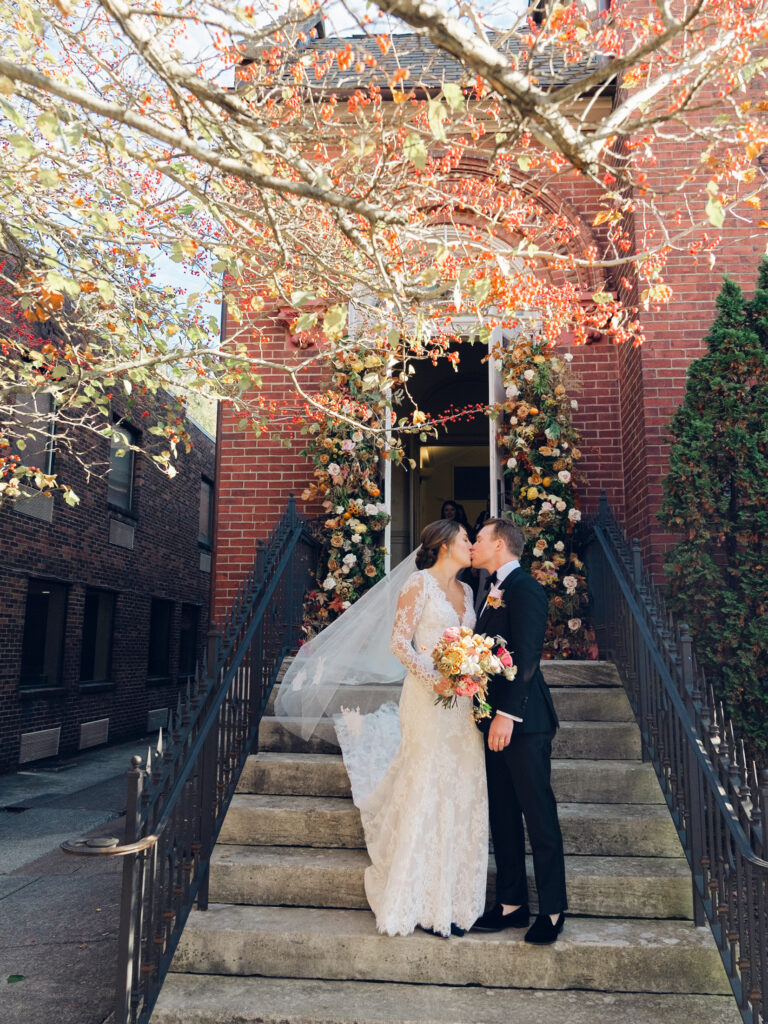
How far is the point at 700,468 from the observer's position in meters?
5.86

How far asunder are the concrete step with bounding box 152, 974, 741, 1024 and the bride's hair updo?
2039 millimetres

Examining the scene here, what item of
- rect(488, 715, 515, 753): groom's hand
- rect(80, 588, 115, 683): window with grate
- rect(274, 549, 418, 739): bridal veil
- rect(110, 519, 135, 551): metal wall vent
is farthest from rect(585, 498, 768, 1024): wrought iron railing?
rect(110, 519, 135, 551): metal wall vent

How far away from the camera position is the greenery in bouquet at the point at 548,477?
682 cm

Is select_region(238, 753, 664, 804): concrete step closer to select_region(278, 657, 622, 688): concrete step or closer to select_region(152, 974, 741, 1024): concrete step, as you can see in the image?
select_region(278, 657, 622, 688): concrete step

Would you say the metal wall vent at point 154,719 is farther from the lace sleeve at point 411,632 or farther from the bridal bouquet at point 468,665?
the bridal bouquet at point 468,665

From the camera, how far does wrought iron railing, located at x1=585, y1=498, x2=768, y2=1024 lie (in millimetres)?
3342

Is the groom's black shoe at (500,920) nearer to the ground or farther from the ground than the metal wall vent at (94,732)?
farther from the ground

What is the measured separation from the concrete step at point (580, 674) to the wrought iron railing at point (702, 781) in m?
0.16

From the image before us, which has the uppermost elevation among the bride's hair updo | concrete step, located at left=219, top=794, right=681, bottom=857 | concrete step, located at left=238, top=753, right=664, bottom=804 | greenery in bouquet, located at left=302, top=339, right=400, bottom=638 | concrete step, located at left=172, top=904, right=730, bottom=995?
greenery in bouquet, located at left=302, top=339, right=400, bottom=638

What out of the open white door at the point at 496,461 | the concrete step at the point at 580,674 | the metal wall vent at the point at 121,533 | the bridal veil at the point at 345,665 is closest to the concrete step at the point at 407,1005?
the bridal veil at the point at 345,665

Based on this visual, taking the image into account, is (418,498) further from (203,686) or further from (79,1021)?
(79,1021)

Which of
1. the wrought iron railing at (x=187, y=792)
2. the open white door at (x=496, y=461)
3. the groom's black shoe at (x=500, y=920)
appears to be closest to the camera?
the wrought iron railing at (x=187, y=792)

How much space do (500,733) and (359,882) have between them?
45.8 inches

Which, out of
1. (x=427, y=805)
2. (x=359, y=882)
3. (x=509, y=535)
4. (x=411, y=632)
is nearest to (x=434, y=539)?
(x=509, y=535)
